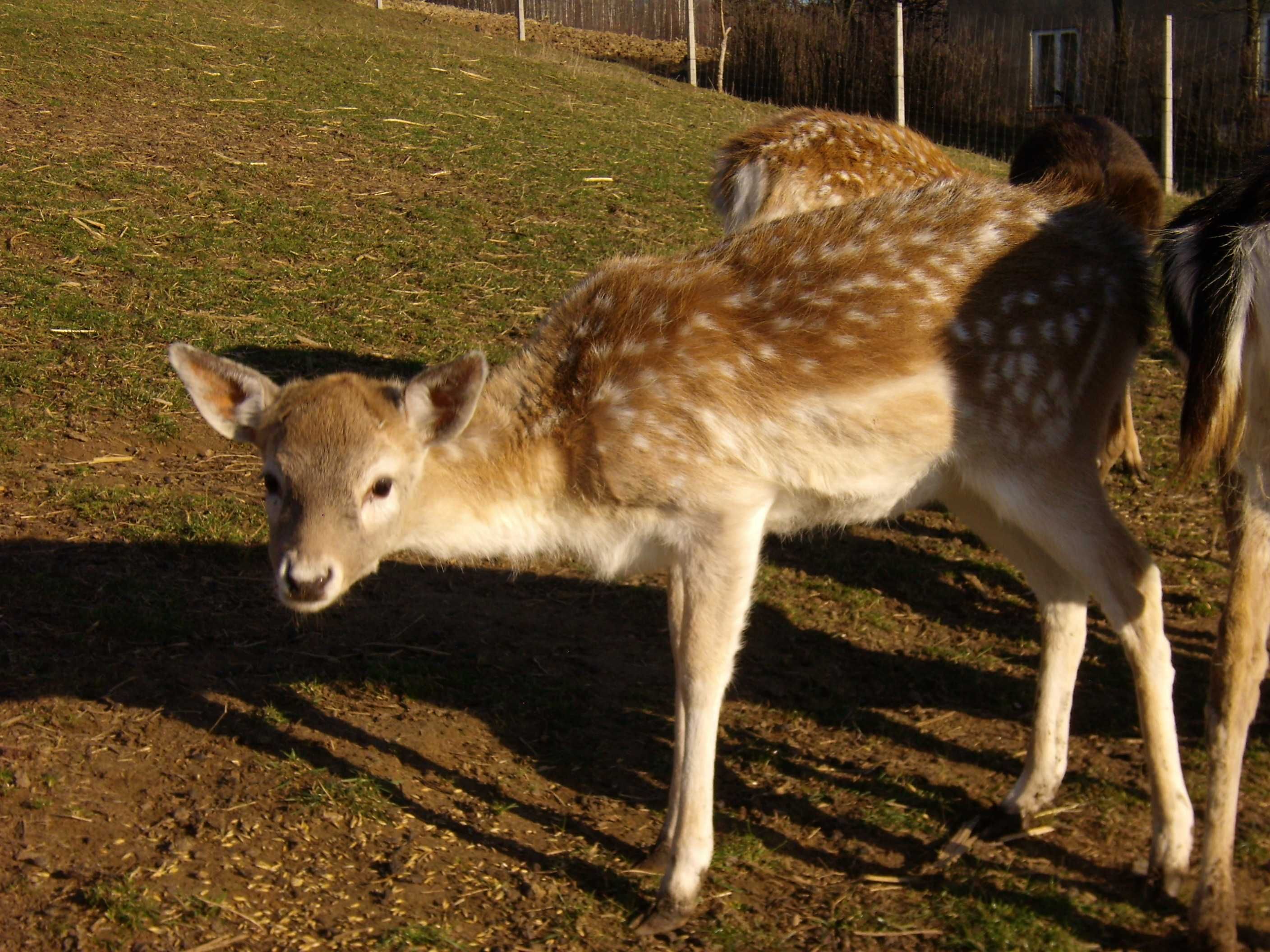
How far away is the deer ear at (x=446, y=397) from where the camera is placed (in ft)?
13.5

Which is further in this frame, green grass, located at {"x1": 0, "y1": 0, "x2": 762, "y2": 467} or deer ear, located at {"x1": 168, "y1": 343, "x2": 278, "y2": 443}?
green grass, located at {"x1": 0, "y1": 0, "x2": 762, "y2": 467}

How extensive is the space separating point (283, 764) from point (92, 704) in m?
0.80

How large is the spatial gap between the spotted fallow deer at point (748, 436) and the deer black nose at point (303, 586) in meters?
0.01

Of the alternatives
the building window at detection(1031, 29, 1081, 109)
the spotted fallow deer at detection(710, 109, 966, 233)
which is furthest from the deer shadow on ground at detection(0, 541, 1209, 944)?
the building window at detection(1031, 29, 1081, 109)

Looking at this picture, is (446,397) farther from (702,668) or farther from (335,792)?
(335,792)

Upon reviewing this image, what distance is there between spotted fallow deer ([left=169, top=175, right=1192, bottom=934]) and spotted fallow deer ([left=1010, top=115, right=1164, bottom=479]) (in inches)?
75.7

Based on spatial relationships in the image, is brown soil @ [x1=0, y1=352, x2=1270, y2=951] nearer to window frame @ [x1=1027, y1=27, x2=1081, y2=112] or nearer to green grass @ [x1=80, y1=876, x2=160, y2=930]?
green grass @ [x1=80, y1=876, x2=160, y2=930]

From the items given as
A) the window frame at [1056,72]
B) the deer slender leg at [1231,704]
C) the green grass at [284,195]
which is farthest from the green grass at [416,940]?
the window frame at [1056,72]

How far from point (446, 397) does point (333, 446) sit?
0.43 metres

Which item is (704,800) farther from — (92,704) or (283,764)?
(92,704)

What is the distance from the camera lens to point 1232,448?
373 cm

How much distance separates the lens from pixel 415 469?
422 centimetres

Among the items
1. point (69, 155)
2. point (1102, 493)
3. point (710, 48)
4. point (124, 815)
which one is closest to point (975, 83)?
point (710, 48)

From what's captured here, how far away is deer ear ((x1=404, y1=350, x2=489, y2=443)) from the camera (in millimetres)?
4117
